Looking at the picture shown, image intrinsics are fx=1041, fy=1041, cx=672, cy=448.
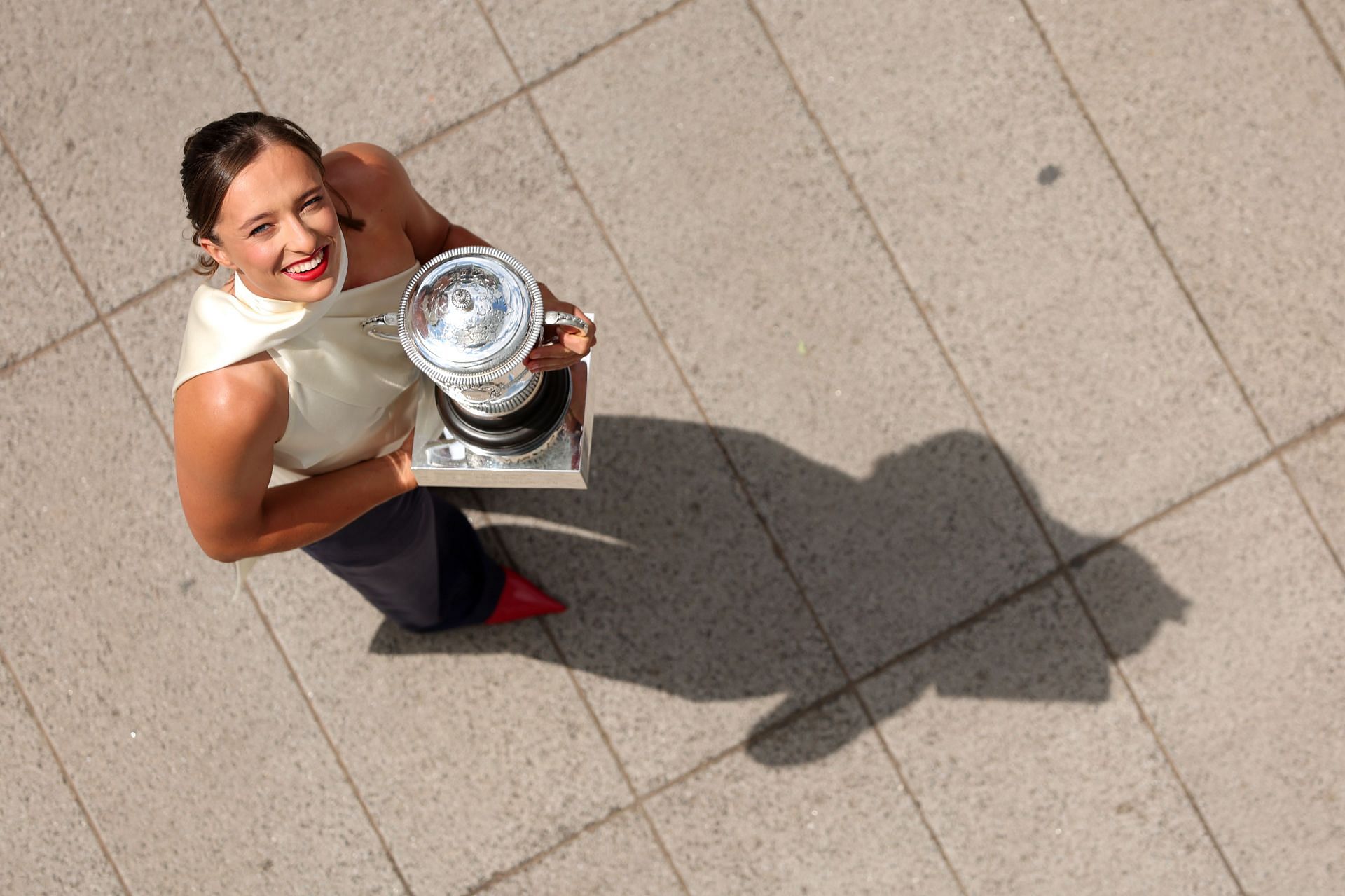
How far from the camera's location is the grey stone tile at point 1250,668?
348 cm

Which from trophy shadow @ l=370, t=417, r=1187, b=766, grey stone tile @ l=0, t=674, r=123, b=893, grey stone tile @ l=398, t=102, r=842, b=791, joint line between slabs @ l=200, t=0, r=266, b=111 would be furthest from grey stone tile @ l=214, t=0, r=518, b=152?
grey stone tile @ l=0, t=674, r=123, b=893

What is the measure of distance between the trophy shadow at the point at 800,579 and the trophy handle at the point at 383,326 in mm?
1590

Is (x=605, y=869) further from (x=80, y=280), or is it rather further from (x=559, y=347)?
(x=80, y=280)

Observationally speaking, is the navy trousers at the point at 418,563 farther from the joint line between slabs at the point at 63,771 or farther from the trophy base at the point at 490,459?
the joint line between slabs at the point at 63,771

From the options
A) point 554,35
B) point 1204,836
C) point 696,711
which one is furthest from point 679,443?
point 1204,836

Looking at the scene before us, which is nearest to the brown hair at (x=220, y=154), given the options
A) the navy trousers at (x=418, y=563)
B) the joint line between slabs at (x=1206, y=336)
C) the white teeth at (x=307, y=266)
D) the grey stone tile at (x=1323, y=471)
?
the white teeth at (x=307, y=266)

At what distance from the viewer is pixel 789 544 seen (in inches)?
140

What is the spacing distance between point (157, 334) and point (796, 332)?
222cm

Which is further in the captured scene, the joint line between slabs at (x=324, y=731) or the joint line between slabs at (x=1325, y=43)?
the joint line between slabs at (x=1325, y=43)

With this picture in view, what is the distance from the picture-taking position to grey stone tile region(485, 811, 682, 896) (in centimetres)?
346

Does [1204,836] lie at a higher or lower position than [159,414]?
lower

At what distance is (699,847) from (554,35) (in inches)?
112

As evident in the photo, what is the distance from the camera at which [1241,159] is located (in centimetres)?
364

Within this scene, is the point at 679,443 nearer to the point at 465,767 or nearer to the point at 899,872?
the point at 465,767
